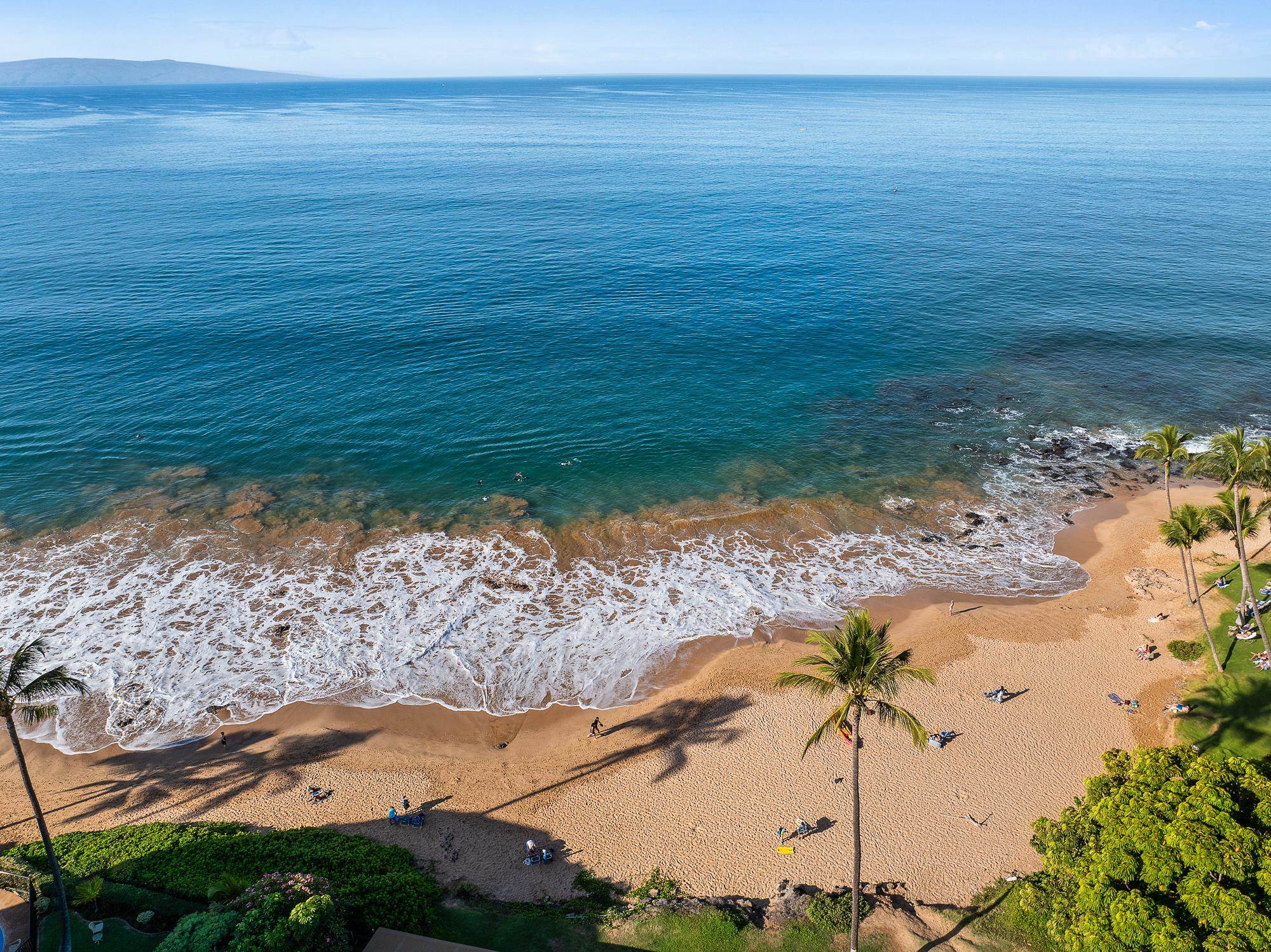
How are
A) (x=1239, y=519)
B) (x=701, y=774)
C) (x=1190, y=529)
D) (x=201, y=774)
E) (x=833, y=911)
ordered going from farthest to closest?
(x=1190, y=529) → (x=1239, y=519) → (x=201, y=774) → (x=701, y=774) → (x=833, y=911)

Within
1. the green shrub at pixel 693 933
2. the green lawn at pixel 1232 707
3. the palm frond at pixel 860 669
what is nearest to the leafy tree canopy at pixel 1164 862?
the palm frond at pixel 860 669

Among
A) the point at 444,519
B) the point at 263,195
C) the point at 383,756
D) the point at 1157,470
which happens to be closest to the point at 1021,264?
the point at 1157,470

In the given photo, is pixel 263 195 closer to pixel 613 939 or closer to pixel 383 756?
Result: pixel 383 756

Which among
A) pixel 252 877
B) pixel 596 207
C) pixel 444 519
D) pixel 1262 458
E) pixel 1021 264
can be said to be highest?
pixel 596 207

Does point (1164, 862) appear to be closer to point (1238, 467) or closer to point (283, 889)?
point (1238, 467)

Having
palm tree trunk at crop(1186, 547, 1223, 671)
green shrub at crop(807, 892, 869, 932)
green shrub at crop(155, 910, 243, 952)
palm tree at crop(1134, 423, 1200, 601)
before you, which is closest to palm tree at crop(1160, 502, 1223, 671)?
palm tree trunk at crop(1186, 547, 1223, 671)

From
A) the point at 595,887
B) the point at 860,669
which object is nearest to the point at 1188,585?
the point at 860,669
